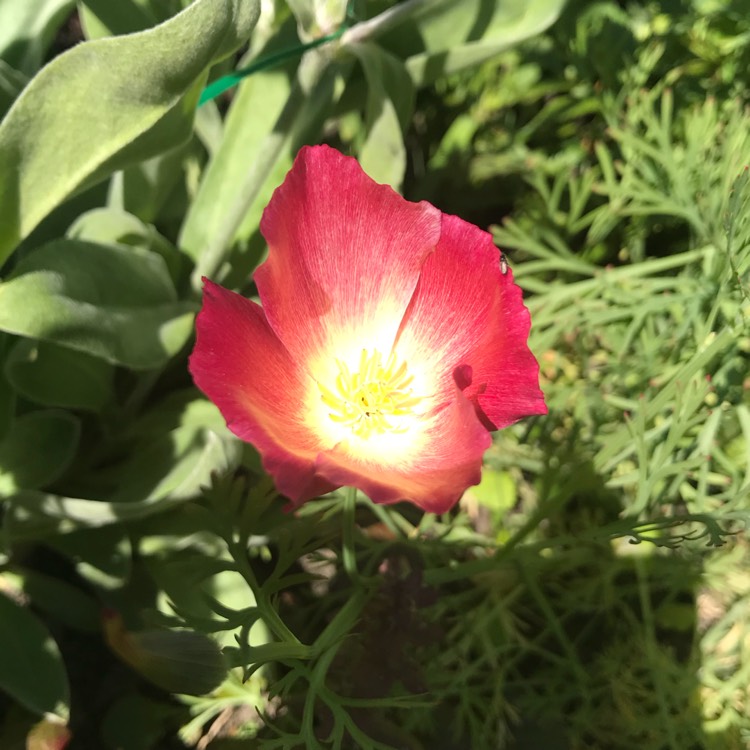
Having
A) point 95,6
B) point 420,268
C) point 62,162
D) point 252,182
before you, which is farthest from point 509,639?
point 95,6

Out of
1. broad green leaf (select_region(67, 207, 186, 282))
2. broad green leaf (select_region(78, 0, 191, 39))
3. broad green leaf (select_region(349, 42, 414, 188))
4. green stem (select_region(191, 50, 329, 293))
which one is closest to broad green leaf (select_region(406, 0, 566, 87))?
broad green leaf (select_region(349, 42, 414, 188))

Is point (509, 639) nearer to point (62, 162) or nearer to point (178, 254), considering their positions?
point (178, 254)

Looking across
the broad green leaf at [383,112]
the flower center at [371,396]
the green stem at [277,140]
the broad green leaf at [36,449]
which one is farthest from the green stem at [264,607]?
the broad green leaf at [383,112]

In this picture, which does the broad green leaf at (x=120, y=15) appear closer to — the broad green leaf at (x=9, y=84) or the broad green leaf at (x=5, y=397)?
the broad green leaf at (x=9, y=84)

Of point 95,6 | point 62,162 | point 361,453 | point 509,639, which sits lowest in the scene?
point 509,639

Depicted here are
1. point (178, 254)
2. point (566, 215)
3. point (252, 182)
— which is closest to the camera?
point (252, 182)

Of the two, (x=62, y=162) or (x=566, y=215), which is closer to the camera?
(x=62, y=162)

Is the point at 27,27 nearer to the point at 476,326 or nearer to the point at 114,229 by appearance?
the point at 114,229
